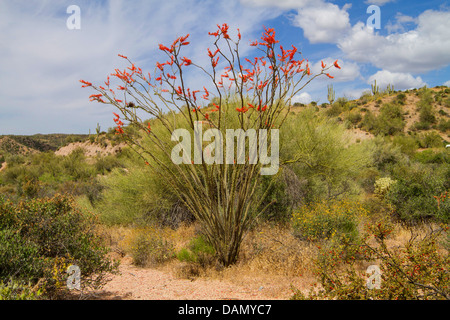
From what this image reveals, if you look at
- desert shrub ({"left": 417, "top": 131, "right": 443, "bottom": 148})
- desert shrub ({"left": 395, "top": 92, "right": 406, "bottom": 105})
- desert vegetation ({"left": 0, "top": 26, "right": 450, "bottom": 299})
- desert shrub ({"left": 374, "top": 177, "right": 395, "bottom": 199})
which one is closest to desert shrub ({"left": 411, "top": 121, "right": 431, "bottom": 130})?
desert shrub ({"left": 417, "top": 131, "right": 443, "bottom": 148})

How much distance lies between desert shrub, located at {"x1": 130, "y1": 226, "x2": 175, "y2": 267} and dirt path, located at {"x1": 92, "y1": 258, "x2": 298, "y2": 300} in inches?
28.1

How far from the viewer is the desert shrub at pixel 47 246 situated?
371cm

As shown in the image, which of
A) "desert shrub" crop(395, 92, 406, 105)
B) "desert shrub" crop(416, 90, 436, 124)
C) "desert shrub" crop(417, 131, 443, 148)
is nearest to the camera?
"desert shrub" crop(417, 131, 443, 148)

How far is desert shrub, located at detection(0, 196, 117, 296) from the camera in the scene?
371 cm

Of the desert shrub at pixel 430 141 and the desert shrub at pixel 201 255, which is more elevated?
the desert shrub at pixel 430 141

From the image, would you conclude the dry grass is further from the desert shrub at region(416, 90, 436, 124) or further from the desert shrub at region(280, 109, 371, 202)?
the desert shrub at region(416, 90, 436, 124)

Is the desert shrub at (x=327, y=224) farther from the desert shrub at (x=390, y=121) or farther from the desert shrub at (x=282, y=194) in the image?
the desert shrub at (x=390, y=121)

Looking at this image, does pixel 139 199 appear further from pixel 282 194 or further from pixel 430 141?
pixel 430 141

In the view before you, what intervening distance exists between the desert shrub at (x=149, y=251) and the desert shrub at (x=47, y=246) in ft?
4.80

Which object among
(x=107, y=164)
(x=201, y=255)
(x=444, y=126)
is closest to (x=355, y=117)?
(x=444, y=126)

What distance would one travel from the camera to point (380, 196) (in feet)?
36.1

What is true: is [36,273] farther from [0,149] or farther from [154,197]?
[0,149]

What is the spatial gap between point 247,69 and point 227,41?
75cm

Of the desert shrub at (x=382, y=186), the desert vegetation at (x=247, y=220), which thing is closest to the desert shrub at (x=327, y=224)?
the desert vegetation at (x=247, y=220)
